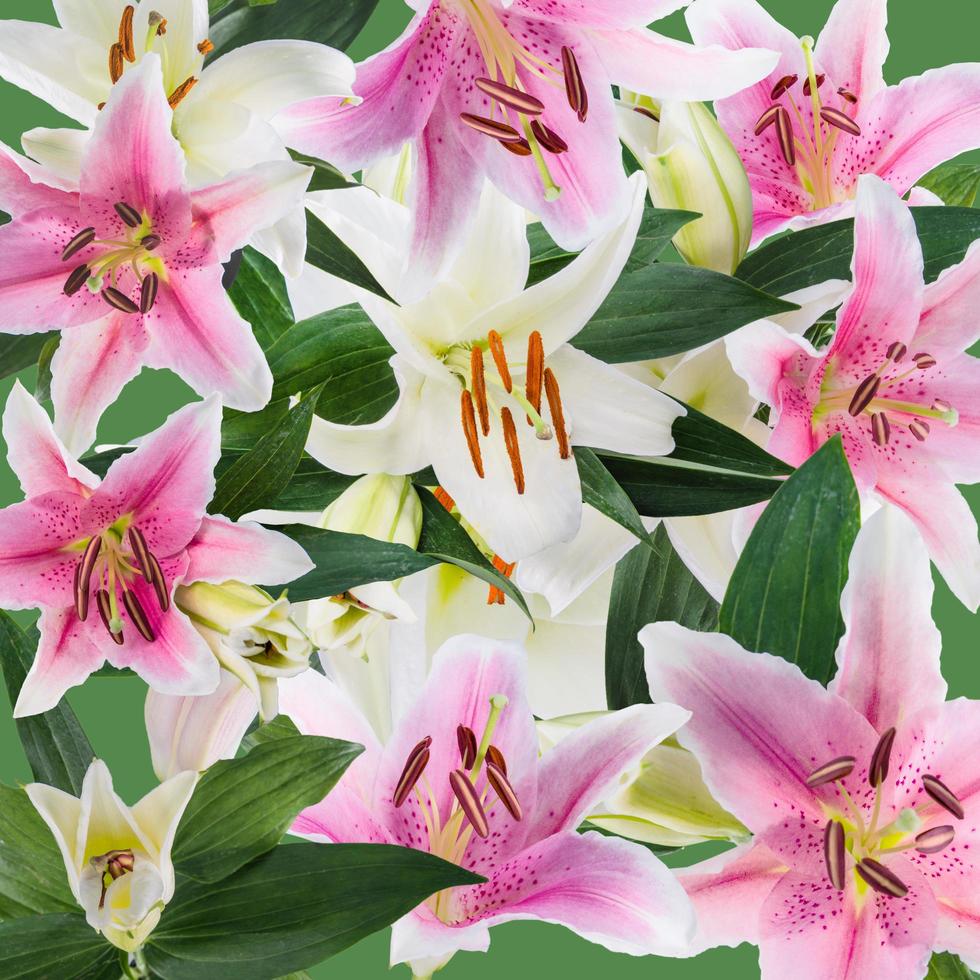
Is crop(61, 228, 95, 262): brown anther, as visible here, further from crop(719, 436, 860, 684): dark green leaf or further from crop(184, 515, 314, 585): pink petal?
crop(719, 436, 860, 684): dark green leaf

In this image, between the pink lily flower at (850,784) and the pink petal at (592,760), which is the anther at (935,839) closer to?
the pink lily flower at (850,784)

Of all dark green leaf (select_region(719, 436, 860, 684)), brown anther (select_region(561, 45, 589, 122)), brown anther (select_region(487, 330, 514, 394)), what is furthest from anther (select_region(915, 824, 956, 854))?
brown anther (select_region(561, 45, 589, 122))

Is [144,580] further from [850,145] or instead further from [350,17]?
[850,145]

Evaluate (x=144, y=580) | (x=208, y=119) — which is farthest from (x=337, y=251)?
(x=144, y=580)

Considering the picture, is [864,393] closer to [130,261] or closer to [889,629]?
[889,629]

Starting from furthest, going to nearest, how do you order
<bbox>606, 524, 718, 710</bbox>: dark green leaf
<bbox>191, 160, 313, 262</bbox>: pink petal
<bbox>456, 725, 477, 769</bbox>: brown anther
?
<bbox>606, 524, 718, 710</bbox>: dark green leaf < <bbox>456, 725, 477, 769</bbox>: brown anther < <bbox>191, 160, 313, 262</bbox>: pink petal

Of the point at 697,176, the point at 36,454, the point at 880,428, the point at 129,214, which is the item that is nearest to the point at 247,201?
the point at 129,214

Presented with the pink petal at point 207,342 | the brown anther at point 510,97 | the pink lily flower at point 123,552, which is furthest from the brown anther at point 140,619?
the brown anther at point 510,97

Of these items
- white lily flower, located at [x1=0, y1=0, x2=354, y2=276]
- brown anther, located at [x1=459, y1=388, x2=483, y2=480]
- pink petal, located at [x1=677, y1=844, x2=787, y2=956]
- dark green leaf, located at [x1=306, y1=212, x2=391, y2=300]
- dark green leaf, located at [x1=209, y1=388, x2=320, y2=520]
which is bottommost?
pink petal, located at [x1=677, y1=844, x2=787, y2=956]
